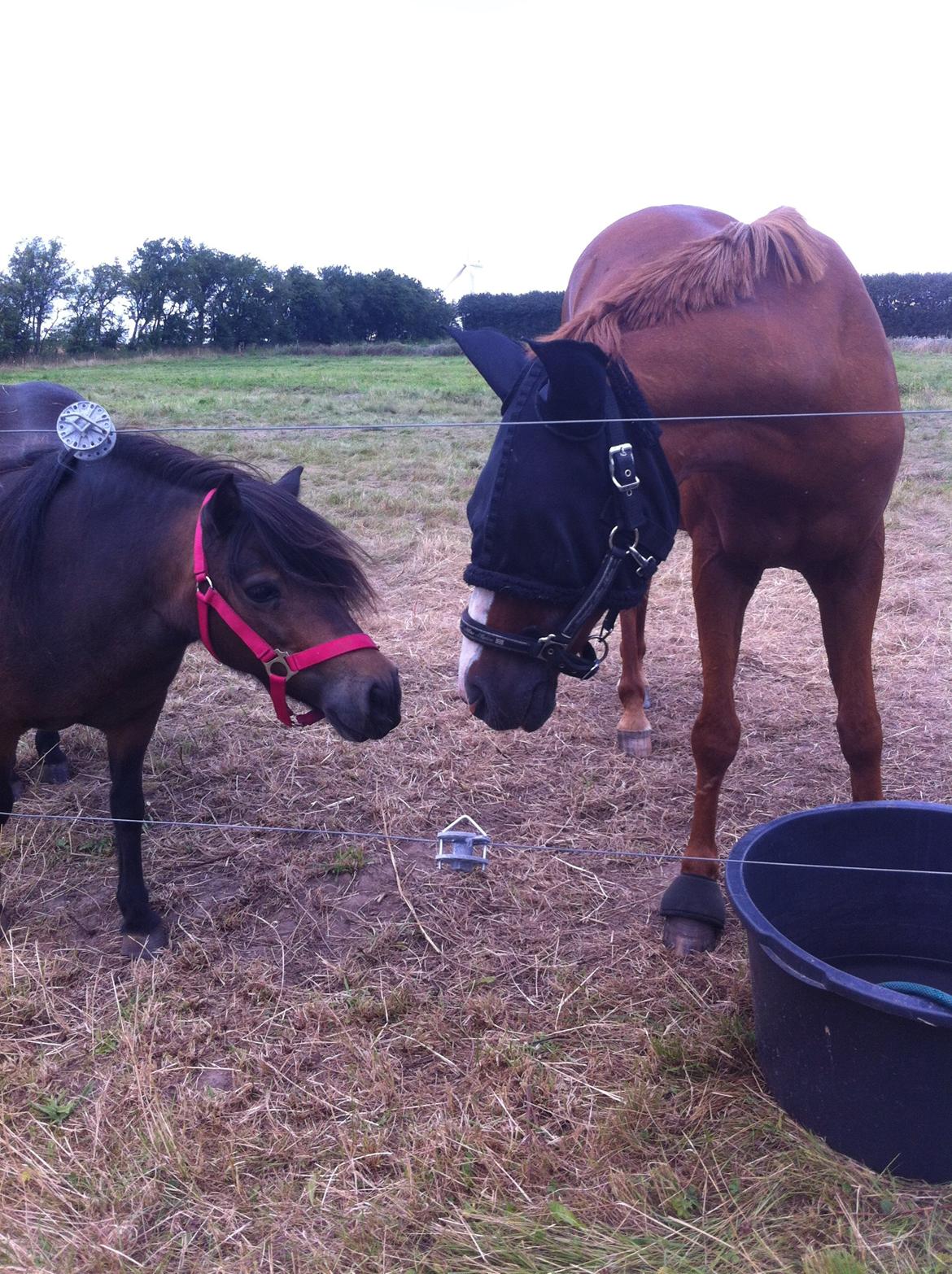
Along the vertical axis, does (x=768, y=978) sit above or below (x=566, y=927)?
above

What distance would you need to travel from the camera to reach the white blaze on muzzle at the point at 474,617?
1943 mm

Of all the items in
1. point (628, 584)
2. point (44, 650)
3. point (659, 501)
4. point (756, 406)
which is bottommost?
point (44, 650)

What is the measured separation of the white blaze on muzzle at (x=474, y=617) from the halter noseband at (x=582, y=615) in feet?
0.06

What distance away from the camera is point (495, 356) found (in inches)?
76.6

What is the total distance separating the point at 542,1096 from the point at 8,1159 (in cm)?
118

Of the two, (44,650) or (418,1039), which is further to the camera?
(44,650)

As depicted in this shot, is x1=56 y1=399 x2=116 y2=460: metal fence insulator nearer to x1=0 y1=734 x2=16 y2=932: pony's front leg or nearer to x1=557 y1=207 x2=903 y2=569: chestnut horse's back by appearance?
x1=0 y1=734 x2=16 y2=932: pony's front leg

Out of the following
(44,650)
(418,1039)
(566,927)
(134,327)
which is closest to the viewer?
(418,1039)

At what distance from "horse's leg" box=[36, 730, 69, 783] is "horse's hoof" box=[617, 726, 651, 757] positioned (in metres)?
2.38

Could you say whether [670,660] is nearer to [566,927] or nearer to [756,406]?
[566,927]

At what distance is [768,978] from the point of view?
1.91 meters

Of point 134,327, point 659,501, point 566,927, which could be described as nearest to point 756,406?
point 659,501

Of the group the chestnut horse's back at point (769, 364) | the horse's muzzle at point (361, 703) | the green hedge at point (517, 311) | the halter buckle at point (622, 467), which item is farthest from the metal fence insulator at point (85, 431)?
the green hedge at point (517, 311)

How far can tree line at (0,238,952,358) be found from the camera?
9375mm
